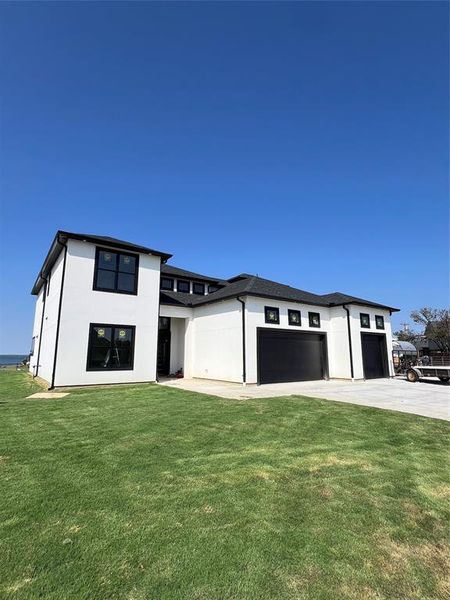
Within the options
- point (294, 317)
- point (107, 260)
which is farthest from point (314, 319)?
point (107, 260)

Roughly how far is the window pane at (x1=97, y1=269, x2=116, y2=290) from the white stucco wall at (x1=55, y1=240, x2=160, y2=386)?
0.31 meters

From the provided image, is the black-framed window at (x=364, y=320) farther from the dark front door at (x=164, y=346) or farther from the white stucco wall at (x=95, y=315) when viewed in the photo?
the white stucco wall at (x=95, y=315)

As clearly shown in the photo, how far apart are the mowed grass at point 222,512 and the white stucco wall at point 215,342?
343 inches

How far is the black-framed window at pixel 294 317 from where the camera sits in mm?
16406

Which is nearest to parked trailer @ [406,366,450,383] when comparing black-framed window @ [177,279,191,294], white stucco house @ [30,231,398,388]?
white stucco house @ [30,231,398,388]

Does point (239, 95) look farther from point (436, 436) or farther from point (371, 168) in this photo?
point (436, 436)

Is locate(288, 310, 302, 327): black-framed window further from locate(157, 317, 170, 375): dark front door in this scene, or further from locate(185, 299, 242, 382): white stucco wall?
locate(157, 317, 170, 375): dark front door

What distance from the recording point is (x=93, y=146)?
1195cm

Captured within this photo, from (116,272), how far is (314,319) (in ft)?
36.7

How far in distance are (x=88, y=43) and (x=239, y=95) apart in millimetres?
4995

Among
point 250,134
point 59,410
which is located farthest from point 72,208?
point 59,410

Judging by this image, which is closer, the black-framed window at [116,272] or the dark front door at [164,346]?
the black-framed window at [116,272]

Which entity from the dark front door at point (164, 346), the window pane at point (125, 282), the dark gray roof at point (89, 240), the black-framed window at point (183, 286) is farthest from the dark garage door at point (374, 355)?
the window pane at point (125, 282)

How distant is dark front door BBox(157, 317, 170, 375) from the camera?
59.6 ft
